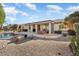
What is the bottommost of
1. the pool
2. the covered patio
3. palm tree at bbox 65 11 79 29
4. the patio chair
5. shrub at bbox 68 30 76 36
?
the patio chair

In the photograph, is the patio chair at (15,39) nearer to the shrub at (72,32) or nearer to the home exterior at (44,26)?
the home exterior at (44,26)

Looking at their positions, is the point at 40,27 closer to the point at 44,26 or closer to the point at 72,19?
the point at 44,26

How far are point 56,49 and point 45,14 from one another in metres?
0.50

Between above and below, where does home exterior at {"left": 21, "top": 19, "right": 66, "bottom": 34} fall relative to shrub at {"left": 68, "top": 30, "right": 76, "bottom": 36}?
above

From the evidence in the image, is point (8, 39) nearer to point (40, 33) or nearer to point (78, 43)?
point (40, 33)

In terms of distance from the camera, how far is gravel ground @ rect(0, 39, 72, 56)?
4125mm

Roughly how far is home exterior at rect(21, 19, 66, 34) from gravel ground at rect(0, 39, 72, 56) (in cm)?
15

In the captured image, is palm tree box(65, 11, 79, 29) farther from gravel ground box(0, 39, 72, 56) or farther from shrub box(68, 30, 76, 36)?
gravel ground box(0, 39, 72, 56)

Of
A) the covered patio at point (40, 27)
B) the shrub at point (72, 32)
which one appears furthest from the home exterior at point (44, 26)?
the shrub at point (72, 32)

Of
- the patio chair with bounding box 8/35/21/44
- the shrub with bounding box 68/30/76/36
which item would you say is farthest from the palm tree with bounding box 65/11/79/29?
the patio chair with bounding box 8/35/21/44

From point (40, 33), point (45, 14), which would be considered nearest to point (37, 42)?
point (40, 33)

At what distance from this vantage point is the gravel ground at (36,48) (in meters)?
4.12

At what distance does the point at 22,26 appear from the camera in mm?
4160

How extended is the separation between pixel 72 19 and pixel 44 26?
0.39m
